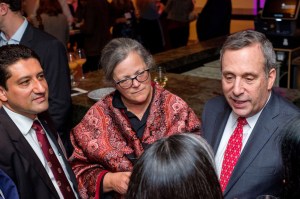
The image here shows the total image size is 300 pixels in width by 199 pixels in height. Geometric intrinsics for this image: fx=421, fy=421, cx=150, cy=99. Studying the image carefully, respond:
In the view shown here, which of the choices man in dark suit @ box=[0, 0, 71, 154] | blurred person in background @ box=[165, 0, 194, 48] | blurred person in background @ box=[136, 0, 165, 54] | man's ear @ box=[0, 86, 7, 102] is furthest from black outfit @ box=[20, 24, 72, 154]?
blurred person in background @ box=[165, 0, 194, 48]

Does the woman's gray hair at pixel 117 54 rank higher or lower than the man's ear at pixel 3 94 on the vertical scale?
higher

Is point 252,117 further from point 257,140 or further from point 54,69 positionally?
point 54,69

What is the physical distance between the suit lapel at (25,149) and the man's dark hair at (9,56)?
173 millimetres

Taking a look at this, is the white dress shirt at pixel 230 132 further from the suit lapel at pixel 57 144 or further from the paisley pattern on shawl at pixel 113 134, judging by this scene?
the suit lapel at pixel 57 144

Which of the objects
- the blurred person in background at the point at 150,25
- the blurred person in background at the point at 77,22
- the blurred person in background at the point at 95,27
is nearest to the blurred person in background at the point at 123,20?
the blurred person in background at the point at 150,25

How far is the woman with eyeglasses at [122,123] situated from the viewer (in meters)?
1.88

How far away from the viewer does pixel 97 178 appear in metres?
1.88

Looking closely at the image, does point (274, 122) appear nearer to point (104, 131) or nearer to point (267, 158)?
point (267, 158)

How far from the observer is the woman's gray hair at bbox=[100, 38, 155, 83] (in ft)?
6.16

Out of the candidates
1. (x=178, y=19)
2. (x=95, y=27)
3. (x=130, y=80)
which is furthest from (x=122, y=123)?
(x=178, y=19)

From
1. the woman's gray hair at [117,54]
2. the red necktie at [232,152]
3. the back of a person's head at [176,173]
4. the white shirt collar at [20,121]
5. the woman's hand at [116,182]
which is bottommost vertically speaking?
the woman's hand at [116,182]

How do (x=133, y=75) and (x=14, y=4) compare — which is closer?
(x=133, y=75)

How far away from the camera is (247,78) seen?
1651mm

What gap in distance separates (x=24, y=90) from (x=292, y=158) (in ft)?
3.75
